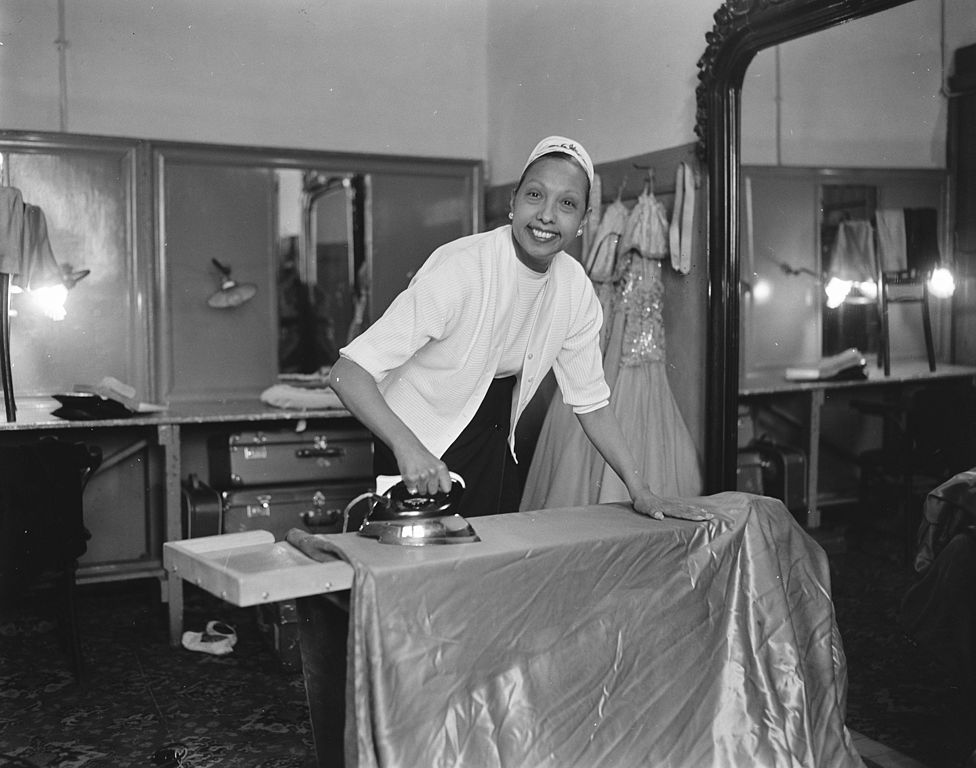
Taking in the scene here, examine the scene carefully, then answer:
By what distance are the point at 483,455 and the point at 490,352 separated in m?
0.36

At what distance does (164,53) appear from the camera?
480 centimetres

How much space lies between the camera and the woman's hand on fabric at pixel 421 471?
6.83 feet

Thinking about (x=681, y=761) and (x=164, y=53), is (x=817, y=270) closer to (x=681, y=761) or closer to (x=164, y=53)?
(x=681, y=761)

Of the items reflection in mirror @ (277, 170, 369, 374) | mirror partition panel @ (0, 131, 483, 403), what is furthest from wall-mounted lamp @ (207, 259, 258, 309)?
reflection in mirror @ (277, 170, 369, 374)

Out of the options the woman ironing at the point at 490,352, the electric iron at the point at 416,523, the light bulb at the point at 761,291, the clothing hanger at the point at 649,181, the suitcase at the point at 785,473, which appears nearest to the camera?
the electric iron at the point at 416,523

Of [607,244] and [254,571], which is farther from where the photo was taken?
[607,244]

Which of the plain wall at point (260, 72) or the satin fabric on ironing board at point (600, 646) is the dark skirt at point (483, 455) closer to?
the satin fabric on ironing board at point (600, 646)

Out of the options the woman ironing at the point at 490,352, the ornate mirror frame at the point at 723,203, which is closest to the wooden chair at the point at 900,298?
the ornate mirror frame at the point at 723,203

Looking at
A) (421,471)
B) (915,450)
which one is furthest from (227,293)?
(915,450)

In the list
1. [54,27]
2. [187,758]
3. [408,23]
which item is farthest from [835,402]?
[54,27]

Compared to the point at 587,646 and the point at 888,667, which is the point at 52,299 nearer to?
the point at 587,646

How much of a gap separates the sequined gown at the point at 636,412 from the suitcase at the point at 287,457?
98cm

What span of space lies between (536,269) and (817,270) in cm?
96

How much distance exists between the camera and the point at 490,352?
259 cm
